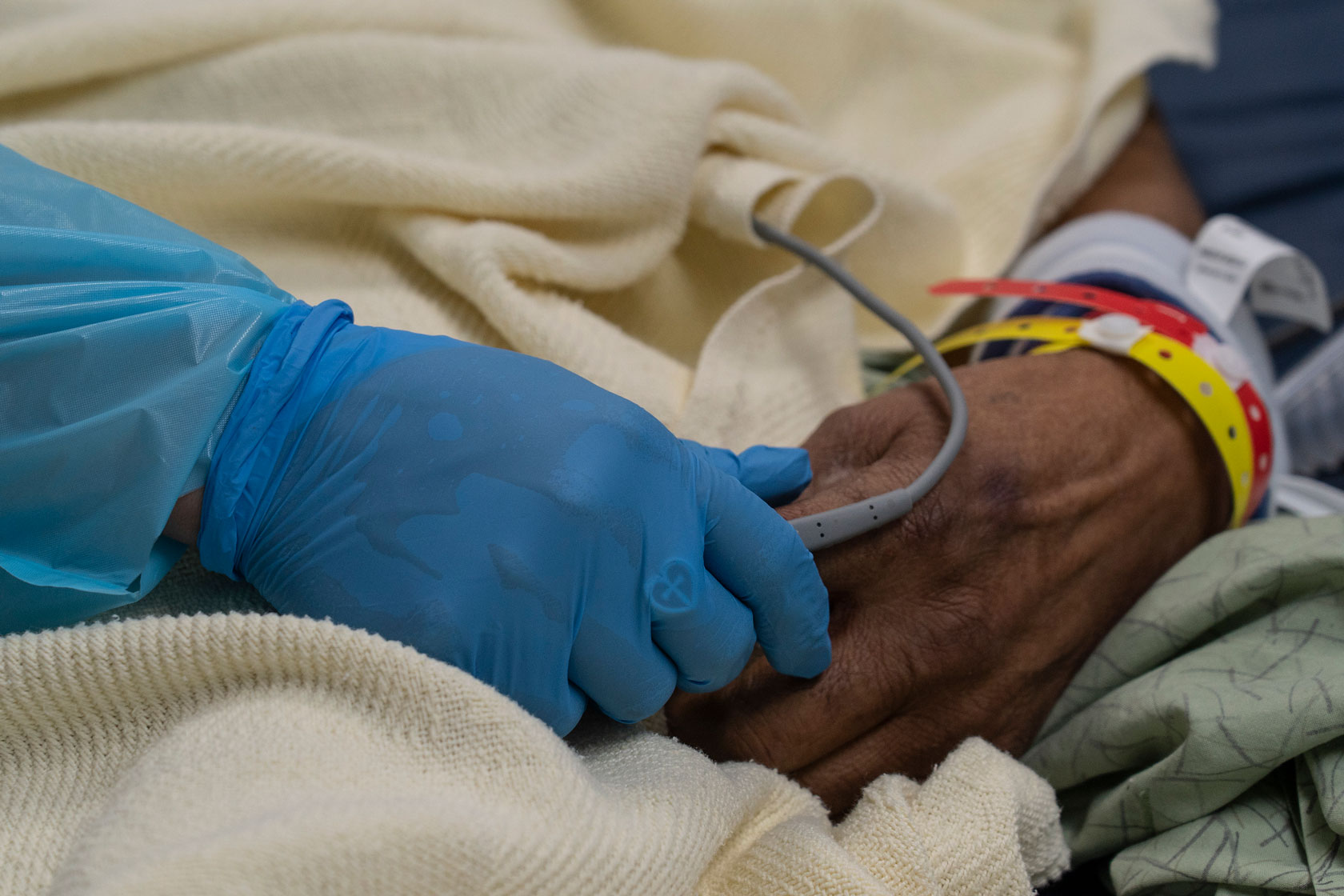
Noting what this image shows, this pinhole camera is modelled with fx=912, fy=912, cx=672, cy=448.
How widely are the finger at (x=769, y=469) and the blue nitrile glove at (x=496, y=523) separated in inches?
3.0

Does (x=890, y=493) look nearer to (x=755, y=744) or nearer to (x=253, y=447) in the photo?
(x=755, y=744)

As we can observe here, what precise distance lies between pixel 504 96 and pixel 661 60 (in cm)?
15

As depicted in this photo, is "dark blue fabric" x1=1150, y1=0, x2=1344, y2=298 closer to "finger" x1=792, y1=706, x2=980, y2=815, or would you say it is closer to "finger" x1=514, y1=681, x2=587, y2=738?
"finger" x1=792, y1=706, x2=980, y2=815

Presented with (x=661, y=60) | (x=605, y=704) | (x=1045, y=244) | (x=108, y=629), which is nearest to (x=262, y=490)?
(x=108, y=629)

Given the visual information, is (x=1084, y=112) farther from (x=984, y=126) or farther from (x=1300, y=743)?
(x=1300, y=743)

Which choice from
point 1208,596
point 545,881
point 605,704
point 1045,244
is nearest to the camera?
point 545,881

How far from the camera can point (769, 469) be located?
67cm

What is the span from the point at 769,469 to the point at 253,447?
344 mm

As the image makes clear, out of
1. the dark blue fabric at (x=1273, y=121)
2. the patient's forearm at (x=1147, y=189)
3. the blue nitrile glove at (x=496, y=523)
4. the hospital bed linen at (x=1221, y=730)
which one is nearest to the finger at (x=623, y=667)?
the blue nitrile glove at (x=496, y=523)

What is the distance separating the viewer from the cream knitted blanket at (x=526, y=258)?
46 centimetres

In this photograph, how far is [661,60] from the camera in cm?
87

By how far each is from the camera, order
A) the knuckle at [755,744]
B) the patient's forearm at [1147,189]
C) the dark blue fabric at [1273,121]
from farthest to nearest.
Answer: the dark blue fabric at [1273,121] → the patient's forearm at [1147,189] → the knuckle at [755,744]

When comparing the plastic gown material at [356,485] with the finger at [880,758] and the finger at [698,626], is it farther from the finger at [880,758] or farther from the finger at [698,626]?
the finger at [880,758]

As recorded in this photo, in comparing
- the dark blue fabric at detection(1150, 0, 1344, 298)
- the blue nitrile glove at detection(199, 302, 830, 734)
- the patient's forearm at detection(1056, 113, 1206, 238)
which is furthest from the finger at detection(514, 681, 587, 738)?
the dark blue fabric at detection(1150, 0, 1344, 298)
